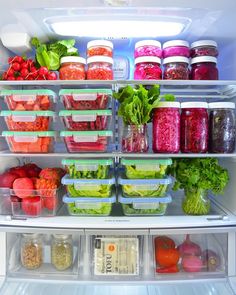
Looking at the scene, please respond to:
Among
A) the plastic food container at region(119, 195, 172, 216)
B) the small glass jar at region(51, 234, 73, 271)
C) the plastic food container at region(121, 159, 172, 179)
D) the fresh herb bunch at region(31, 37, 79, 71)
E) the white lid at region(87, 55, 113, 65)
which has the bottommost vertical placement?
the small glass jar at region(51, 234, 73, 271)

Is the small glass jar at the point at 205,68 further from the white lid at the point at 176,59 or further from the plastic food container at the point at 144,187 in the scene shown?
the plastic food container at the point at 144,187

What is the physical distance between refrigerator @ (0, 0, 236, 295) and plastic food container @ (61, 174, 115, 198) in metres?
0.10

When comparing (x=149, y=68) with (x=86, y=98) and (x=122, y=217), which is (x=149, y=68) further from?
(x=122, y=217)

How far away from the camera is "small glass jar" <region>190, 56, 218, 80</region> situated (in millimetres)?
1243

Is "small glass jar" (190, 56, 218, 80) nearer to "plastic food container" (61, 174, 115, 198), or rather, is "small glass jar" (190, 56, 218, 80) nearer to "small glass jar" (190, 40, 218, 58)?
"small glass jar" (190, 40, 218, 58)

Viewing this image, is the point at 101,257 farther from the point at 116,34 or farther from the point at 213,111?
the point at 116,34

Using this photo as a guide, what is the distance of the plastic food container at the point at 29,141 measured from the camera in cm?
120

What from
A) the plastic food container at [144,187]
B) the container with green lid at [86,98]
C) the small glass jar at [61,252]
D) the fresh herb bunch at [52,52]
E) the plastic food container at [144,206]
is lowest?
the small glass jar at [61,252]

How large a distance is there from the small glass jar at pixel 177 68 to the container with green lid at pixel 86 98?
0.95 ft

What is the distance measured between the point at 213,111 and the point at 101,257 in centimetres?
77

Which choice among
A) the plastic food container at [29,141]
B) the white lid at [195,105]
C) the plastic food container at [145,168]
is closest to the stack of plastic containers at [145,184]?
the plastic food container at [145,168]

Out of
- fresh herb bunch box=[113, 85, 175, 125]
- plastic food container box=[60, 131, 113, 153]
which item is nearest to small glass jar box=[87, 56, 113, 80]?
fresh herb bunch box=[113, 85, 175, 125]

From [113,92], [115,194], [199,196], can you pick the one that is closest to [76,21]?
[113,92]

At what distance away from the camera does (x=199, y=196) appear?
126 centimetres
